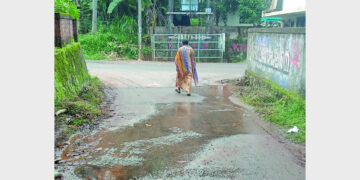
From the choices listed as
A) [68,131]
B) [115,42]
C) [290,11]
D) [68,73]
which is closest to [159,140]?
[68,131]

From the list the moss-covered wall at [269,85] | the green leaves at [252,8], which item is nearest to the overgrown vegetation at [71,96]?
the moss-covered wall at [269,85]

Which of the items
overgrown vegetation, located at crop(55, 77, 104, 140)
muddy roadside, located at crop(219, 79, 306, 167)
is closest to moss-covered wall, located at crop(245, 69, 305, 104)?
muddy roadside, located at crop(219, 79, 306, 167)

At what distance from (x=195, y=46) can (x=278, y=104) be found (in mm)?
14972

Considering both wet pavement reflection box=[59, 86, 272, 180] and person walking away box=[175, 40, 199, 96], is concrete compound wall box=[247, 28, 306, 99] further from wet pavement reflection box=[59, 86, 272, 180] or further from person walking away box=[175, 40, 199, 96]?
person walking away box=[175, 40, 199, 96]

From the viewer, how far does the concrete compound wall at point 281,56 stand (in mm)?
8145

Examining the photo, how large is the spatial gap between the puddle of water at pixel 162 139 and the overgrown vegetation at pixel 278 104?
0.63 metres

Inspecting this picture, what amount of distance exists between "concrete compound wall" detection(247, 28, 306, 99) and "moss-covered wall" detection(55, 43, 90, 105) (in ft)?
16.3

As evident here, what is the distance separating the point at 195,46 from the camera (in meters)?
23.4

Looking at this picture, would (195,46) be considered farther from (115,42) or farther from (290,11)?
(290,11)

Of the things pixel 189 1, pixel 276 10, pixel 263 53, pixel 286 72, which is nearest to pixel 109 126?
pixel 286 72

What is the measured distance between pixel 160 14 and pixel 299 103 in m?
19.3

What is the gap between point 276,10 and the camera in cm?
1845

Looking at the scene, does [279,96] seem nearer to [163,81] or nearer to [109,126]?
[109,126]

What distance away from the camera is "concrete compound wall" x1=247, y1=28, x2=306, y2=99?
26.7ft
